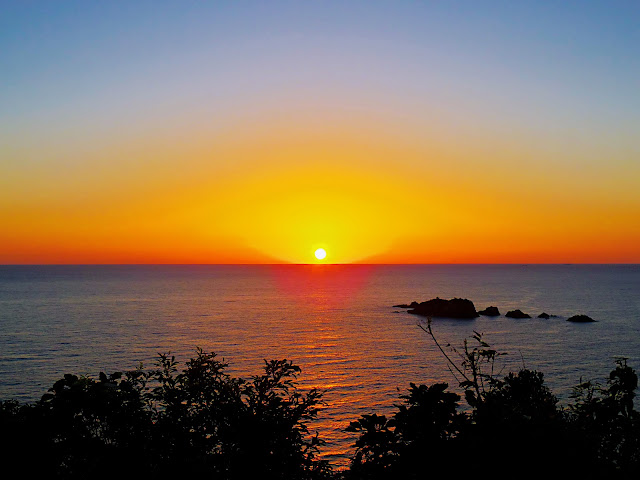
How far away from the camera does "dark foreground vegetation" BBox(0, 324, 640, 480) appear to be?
28.6 ft

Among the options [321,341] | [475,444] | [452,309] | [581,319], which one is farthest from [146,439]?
[452,309]

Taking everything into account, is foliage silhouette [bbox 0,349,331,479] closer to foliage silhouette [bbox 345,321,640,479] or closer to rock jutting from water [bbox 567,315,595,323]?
foliage silhouette [bbox 345,321,640,479]

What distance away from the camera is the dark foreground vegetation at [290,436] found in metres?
8.71

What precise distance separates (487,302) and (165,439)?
16808 centimetres

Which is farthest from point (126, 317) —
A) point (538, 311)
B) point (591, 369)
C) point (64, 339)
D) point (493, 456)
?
point (493, 456)

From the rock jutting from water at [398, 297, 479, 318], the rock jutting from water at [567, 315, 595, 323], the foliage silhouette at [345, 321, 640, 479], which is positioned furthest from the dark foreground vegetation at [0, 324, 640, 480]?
the rock jutting from water at [398, 297, 479, 318]

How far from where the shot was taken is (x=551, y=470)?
8398 mm

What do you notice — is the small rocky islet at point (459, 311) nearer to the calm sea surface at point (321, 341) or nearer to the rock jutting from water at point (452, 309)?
the rock jutting from water at point (452, 309)

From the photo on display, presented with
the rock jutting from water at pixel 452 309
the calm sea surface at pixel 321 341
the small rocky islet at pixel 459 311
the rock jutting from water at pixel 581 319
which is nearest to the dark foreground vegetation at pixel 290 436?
the calm sea surface at pixel 321 341

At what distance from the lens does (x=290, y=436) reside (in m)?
13.2

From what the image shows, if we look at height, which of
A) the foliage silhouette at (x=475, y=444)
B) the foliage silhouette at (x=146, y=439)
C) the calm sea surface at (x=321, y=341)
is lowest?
the calm sea surface at (x=321, y=341)

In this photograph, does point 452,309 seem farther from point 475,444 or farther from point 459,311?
point 475,444

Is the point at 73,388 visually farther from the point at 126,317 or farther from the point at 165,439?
the point at 126,317

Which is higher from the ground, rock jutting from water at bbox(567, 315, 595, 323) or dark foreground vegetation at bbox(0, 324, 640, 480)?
dark foreground vegetation at bbox(0, 324, 640, 480)
